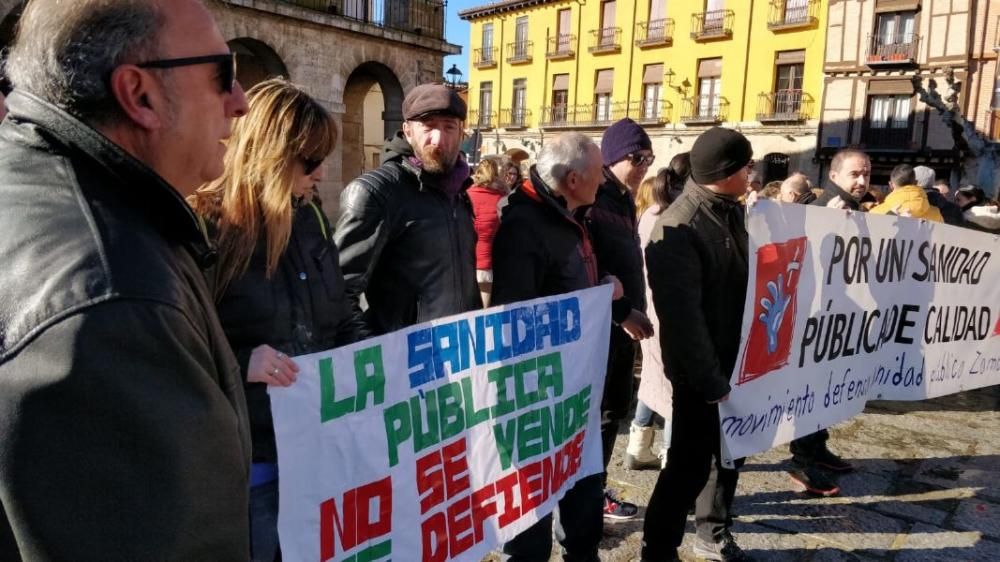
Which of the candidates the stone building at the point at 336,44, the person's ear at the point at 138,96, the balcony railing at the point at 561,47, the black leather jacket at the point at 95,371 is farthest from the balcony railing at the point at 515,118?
the black leather jacket at the point at 95,371

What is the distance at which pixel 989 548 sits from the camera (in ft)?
10.7

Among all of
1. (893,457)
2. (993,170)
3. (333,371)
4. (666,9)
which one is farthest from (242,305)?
(666,9)

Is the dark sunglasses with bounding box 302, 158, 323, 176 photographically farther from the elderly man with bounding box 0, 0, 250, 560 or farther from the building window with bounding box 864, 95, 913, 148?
the building window with bounding box 864, 95, 913, 148

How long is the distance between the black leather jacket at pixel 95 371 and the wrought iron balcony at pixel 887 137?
27473 mm

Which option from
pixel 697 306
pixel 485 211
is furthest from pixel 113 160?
pixel 485 211

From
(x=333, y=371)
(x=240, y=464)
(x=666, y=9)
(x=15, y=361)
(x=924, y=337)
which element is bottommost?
(x=924, y=337)

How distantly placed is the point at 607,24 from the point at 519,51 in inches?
212

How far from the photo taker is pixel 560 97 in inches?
1347

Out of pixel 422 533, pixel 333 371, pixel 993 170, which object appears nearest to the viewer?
pixel 333 371

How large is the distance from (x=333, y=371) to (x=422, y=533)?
1.99ft

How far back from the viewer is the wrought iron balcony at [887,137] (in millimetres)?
24109

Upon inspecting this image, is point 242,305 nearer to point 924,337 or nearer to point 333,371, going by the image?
point 333,371

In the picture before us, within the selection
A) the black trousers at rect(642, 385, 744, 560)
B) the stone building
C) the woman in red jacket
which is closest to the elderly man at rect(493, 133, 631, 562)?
the black trousers at rect(642, 385, 744, 560)

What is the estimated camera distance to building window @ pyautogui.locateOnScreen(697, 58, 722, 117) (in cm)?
2844
